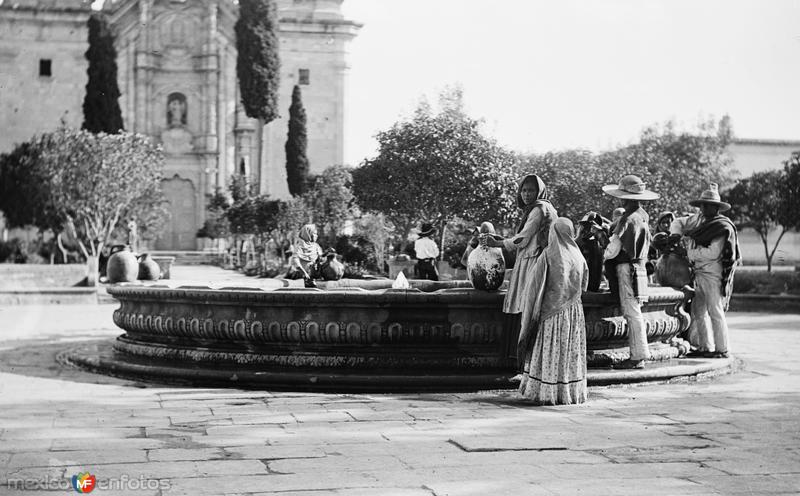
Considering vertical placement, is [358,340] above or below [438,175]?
below

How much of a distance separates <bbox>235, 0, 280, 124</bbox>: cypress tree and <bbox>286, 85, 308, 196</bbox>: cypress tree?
1511mm

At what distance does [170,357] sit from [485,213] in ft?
69.9

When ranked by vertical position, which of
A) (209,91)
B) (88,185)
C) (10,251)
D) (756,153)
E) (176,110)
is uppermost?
(209,91)

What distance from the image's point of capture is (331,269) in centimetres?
1000

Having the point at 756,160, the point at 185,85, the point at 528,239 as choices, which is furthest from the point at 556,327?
the point at 185,85

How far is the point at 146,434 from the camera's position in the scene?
19.7 ft

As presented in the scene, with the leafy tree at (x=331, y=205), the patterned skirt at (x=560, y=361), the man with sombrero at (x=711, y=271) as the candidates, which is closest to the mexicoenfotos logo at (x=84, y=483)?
the patterned skirt at (x=560, y=361)

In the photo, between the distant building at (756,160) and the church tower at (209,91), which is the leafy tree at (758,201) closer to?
the distant building at (756,160)

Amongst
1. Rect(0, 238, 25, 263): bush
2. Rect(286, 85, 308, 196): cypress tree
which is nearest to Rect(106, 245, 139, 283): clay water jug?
Rect(0, 238, 25, 263): bush

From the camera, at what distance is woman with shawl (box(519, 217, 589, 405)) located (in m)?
7.31

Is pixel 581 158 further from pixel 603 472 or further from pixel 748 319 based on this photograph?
pixel 603 472

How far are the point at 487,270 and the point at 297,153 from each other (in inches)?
1536

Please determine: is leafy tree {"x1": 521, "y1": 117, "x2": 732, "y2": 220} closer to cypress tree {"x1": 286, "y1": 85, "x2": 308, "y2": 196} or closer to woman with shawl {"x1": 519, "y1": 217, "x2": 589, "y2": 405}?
cypress tree {"x1": 286, "y1": 85, "x2": 308, "y2": 196}

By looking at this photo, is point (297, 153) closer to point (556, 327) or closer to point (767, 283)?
point (767, 283)
